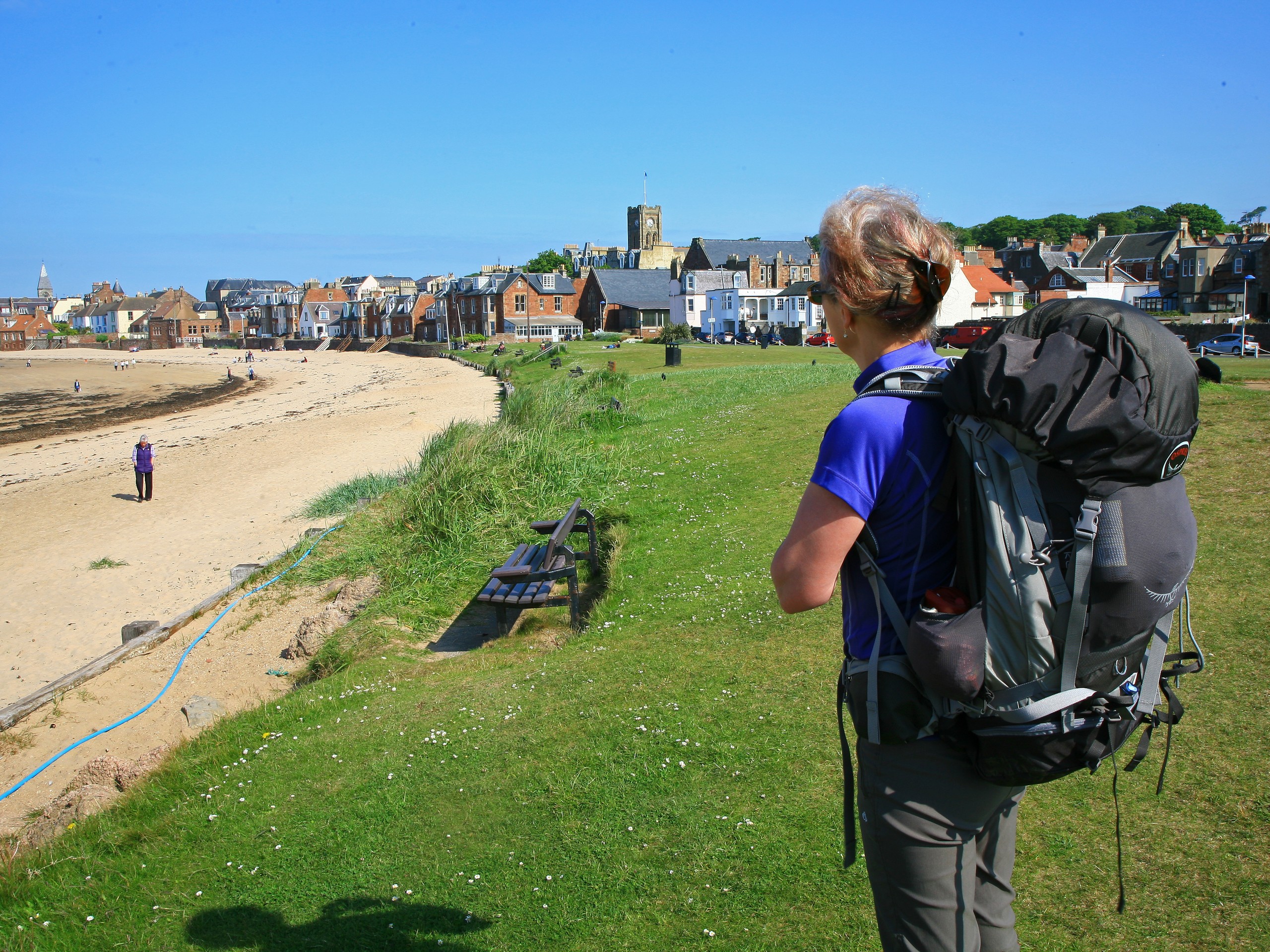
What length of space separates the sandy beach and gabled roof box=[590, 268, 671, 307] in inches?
1413

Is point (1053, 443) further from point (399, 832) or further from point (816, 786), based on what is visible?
point (399, 832)

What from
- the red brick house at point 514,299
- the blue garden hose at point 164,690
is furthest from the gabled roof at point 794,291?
the blue garden hose at point 164,690

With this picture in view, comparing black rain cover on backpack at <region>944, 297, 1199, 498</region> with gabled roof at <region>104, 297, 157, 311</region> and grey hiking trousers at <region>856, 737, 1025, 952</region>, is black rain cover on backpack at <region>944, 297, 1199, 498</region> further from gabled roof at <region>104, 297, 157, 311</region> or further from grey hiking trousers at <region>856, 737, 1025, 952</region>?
Result: gabled roof at <region>104, 297, 157, 311</region>

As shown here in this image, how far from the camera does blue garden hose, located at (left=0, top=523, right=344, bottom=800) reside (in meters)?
7.28

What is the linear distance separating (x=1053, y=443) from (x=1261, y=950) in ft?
7.88

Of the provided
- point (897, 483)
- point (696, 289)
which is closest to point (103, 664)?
point (897, 483)

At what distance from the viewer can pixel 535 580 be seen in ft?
26.7

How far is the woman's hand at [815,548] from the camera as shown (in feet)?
6.85

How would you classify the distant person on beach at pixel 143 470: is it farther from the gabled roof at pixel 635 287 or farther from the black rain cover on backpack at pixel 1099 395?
the gabled roof at pixel 635 287

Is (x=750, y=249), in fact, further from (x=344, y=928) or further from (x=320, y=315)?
(x=344, y=928)

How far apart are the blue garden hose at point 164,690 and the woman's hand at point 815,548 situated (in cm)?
762

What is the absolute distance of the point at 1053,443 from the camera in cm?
188

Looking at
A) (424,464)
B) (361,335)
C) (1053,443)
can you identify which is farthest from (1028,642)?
(361,335)

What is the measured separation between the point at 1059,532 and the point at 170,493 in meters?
24.3
